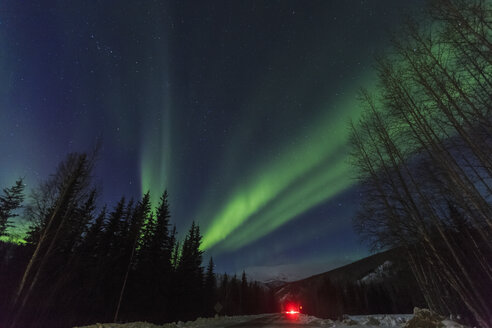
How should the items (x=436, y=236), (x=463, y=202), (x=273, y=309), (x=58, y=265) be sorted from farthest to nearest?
(x=273, y=309)
(x=58, y=265)
(x=436, y=236)
(x=463, y=202)

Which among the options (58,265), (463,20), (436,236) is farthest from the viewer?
(58,265)

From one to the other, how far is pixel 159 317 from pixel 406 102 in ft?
97.2

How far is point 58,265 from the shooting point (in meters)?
19.1

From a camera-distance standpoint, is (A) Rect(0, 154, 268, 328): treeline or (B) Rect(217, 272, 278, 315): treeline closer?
(A) Rect(0, 154, 268, 328): treeline

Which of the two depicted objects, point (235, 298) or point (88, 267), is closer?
point (88, 267)

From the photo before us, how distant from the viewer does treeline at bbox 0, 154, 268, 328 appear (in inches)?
538

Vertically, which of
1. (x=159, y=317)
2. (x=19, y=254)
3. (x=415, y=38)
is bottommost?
(x=159, y=317)

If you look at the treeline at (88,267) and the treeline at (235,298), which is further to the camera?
the treeline at (235,298)

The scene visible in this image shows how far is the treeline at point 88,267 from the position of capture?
13672 mm

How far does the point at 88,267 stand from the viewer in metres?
21.3

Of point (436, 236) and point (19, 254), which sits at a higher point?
point (19, 254)

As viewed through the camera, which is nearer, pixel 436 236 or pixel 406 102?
pixel 406 102

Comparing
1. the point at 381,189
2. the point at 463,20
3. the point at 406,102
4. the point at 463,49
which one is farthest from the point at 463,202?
the point at 463,20

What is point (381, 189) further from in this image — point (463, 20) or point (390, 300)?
point (390, 300)
